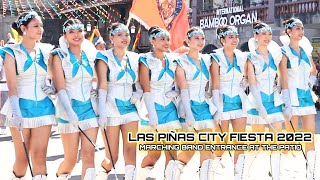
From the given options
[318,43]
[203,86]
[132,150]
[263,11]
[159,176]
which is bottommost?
A: [159,176]

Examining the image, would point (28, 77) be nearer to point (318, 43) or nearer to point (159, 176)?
point (159, 176)

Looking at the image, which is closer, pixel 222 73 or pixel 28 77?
pixel 28 77

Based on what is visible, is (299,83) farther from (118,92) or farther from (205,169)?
(118,92)

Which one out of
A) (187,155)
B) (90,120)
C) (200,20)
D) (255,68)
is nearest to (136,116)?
(90,120)

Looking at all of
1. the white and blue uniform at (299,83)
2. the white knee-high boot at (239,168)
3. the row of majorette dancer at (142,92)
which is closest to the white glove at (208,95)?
the row of majorette dancer at (142,92)

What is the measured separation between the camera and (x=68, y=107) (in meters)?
4.93

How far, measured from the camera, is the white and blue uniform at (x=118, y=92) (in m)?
5.32

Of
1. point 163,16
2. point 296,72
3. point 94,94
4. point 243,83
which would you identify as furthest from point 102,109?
point 163,16

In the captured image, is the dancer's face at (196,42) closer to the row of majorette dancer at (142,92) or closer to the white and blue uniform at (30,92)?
the row of majorette dancer at (142,92)

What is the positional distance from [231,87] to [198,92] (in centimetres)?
45

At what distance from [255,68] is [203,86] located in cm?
71

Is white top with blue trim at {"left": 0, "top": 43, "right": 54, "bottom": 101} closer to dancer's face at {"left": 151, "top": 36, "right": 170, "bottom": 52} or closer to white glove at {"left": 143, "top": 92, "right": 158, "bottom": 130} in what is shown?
white glove at {"left": 143, "top": 92, "right": 158, "bottom": 130}

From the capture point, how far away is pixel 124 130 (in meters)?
5.38

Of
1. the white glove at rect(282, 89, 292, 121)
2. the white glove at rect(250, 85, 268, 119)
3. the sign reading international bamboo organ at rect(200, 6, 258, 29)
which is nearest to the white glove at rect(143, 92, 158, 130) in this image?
the white glove at rect(250, 85, 268, 119)
